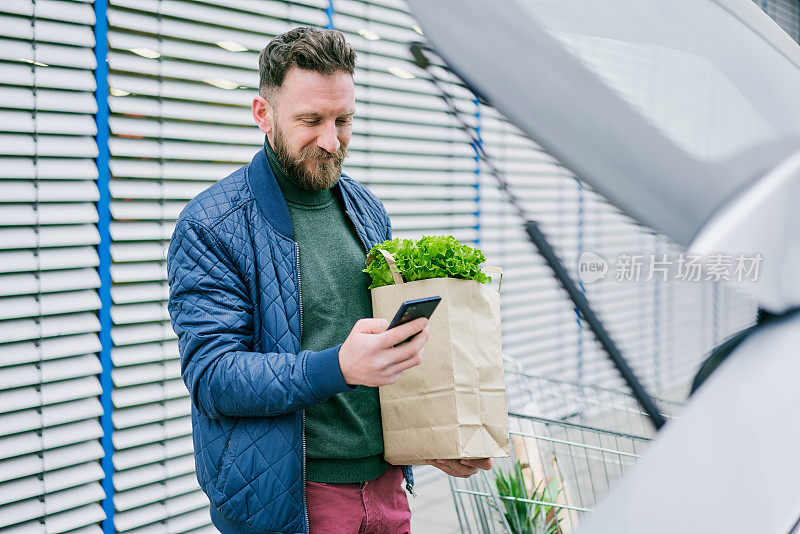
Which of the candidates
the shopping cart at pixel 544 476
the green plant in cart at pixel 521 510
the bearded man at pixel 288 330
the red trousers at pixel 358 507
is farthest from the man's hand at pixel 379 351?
the green plant in cart at pixel 521 510

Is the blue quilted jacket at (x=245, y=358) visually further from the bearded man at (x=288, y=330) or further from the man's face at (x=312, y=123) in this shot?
the man's face at (x=312, y=123)

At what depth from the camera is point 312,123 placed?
150cm

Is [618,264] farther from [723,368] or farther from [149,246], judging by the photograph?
[149,246]

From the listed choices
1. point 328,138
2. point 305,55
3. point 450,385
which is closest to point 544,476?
point 450,385

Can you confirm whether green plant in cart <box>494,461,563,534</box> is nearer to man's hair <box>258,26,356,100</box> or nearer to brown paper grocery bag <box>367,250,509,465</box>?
brown paper grocery bag <box>367,250,509,465</box>

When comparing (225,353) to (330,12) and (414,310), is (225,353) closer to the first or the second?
(414,310)

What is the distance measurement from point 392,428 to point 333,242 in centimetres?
46

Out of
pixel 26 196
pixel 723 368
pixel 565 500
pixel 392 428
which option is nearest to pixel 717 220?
pixel 723 368

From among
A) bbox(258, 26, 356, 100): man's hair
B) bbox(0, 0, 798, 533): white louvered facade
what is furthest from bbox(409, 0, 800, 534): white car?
bbox(0, 0, 798, 533): white louvered facade

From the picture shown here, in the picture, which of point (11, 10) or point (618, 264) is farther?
point (11, 10)

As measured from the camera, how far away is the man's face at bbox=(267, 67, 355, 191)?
1474 millimetres

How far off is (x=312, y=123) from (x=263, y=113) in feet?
0.55

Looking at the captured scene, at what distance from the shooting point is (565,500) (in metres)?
2.70

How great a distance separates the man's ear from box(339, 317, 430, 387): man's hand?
55cm
